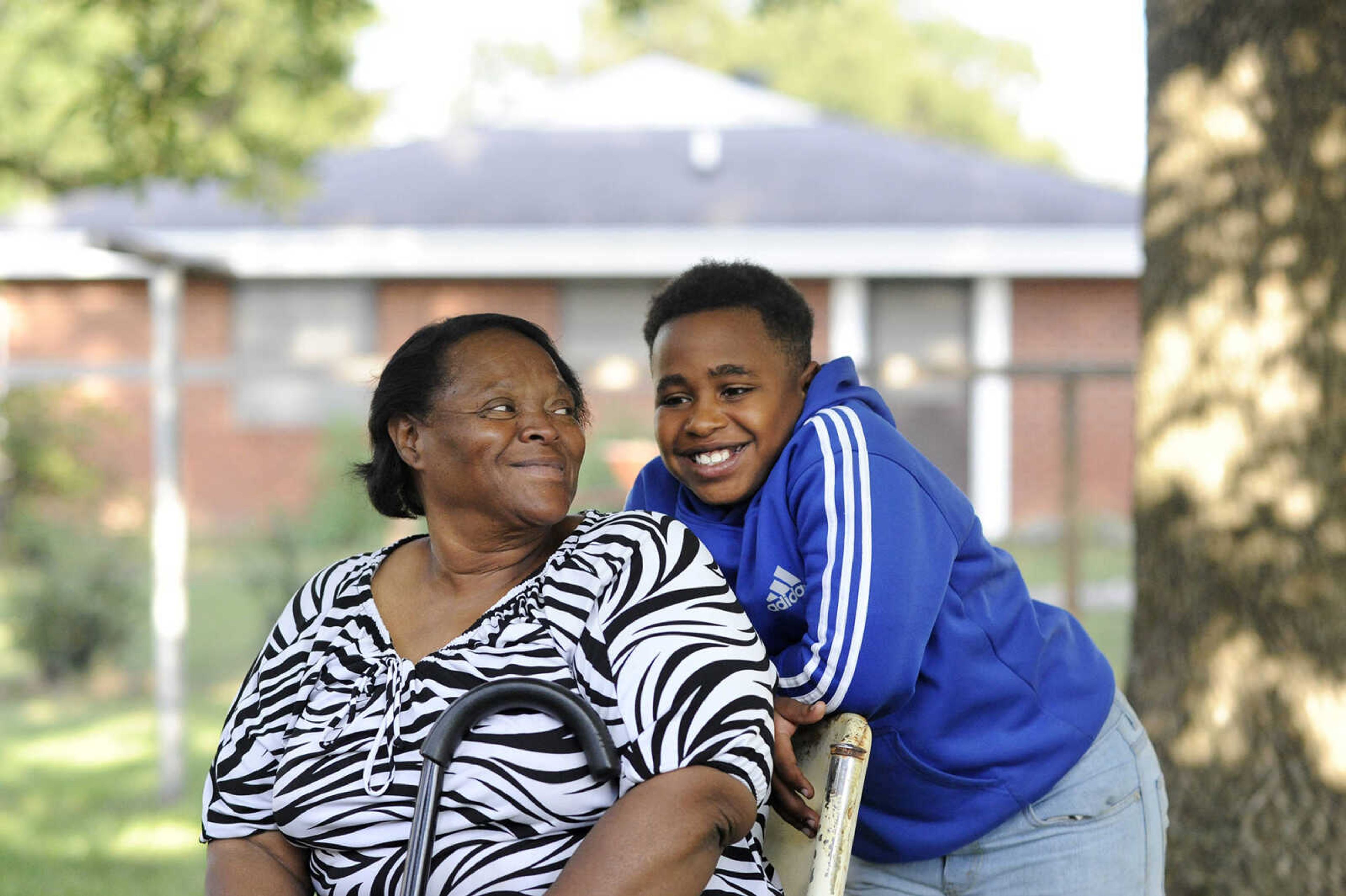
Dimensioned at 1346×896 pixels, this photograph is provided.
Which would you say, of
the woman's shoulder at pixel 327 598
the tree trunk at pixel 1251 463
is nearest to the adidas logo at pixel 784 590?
the woman's shoulder at pixel 327 598

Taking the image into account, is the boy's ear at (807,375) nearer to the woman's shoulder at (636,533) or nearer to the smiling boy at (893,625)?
the smiling boy at (893,625)

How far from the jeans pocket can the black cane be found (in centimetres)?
89

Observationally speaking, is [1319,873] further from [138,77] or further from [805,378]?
[138,77]

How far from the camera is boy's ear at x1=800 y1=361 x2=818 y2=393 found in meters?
2.85

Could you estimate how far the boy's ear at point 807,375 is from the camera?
9.36 feet

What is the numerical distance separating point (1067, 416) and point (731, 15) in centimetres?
4337

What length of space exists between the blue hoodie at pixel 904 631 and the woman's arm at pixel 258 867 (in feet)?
2.99

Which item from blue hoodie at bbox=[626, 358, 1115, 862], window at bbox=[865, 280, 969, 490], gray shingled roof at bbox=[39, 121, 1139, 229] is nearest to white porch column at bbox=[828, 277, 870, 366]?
window at bbox=[865, 280, 969, 490]

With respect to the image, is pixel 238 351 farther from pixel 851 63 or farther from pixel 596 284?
pixel 851 63

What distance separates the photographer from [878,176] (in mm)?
18172

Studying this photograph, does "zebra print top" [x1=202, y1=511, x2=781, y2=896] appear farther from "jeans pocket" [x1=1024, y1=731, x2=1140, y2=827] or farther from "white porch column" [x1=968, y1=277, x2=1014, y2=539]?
"white porch column" [x1=968, y1=277, x2=1014, y2=539]

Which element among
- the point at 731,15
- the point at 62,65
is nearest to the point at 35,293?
the point at 62,65

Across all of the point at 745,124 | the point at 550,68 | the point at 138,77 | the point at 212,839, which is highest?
the point at 550,68

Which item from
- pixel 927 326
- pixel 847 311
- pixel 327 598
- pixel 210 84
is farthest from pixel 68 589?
pixel 927 326
